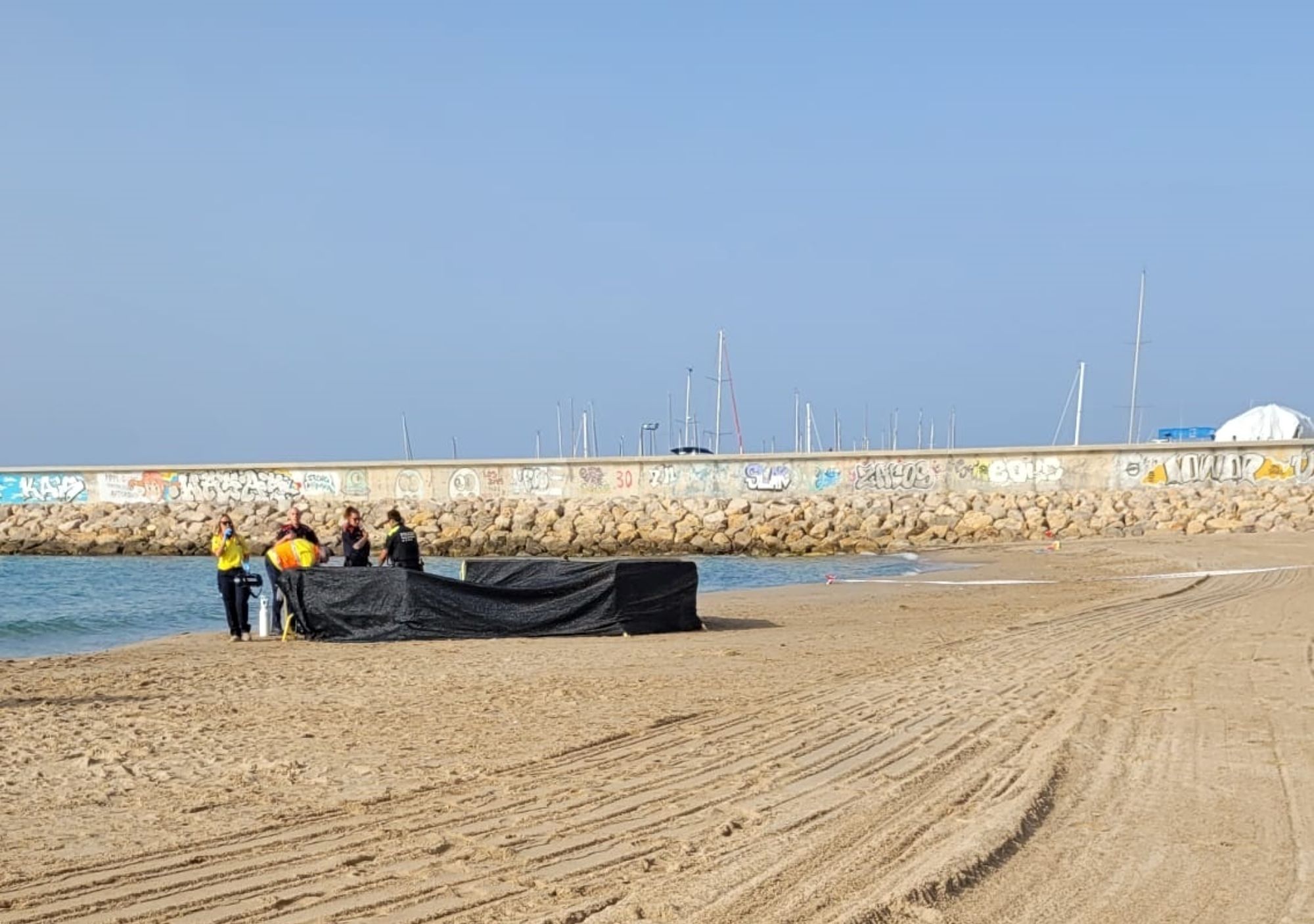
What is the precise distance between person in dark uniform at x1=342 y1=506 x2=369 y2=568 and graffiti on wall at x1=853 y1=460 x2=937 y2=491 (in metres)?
27.8

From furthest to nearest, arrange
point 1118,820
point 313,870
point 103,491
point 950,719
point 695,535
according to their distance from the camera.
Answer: point 103,491 → point 695,535 → point 950,719 → point 1118,820 → point 313,870

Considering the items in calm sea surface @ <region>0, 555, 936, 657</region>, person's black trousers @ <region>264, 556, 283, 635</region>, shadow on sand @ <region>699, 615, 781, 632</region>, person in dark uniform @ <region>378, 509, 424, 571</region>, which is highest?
person in dark uniform @ <region>378, 509, 424, 571</region>

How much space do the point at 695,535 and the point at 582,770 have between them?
1350 inches

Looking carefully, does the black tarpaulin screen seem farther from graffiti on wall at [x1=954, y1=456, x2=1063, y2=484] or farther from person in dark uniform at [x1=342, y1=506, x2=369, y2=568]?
graffiti on wall at [x1=954, y1=456, x2=1063, y2=484]

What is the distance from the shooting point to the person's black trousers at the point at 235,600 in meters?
17.1

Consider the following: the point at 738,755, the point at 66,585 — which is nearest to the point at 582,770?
the point at 738,755

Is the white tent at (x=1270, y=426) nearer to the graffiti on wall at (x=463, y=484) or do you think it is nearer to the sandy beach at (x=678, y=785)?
the graffiti on wall at (x=463, y=484)

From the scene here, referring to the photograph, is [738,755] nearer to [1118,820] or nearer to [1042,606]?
[1118,820]

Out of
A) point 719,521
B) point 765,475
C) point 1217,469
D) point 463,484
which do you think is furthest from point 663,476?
point 1217,469

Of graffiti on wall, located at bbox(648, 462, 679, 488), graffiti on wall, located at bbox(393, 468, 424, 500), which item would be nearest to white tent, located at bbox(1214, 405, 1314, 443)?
graffiti on wall, located at bbox(648, 462, 679, 488)

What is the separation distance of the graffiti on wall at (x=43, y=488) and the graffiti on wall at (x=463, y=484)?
16013 mm

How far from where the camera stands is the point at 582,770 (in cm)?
800

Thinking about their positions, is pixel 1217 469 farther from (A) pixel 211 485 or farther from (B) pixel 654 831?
(B) pixel 654 831

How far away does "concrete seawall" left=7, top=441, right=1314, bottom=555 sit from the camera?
1558 inches
